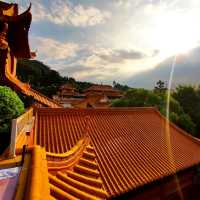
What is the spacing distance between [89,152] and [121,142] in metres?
4.12

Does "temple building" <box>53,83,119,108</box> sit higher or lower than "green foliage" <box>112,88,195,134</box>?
lower

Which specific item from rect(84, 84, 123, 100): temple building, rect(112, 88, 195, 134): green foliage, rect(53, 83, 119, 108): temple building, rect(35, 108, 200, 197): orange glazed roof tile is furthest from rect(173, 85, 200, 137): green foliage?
rect(84, 84, 123, 100): temple building

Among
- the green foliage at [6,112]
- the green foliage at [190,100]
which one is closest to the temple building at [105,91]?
the green foliage at [190,100]

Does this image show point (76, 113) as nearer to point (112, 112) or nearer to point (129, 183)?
point (112, 112)

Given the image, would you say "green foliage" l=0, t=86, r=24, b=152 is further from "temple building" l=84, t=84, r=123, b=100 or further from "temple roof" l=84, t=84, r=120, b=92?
"temple roof" l=84, t=84, r=120, b=92

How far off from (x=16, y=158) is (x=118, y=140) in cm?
788

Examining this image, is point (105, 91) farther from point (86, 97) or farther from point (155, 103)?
point (155, 103)

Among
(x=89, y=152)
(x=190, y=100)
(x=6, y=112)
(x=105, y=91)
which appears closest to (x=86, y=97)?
(x=105, y=91)

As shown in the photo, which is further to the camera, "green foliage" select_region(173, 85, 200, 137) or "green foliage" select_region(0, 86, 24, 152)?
"green foliage" select_region(173, 85, 200, 137)

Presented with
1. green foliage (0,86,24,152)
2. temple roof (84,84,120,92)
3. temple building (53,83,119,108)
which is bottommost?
temple building (53,83,119,108)

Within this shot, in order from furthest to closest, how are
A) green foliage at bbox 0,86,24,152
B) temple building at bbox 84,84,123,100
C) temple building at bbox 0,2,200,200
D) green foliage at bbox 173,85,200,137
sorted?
temple building at bbox 84,84,123,100 → green foliage at bbox 173,85,200,137 → green foliage at bbox 0,86,24,152 → temple building at bbox 0,2,200,200

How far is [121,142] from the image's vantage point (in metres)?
11.7

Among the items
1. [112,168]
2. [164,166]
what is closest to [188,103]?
[164,166]

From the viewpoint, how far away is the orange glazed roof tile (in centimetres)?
940
